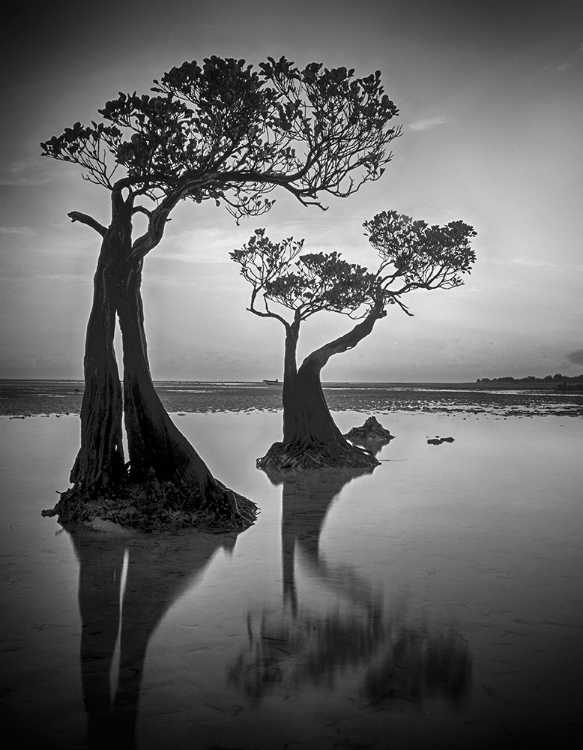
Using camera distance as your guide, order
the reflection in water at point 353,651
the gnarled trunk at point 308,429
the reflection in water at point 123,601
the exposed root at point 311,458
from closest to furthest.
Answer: the reflection in water at point 123,601, the reflection in water at point 353,651, the exposed root at point 311,458, the gnarled trunk at point 308,429

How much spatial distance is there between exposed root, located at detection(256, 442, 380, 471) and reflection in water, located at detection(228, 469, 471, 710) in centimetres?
1216

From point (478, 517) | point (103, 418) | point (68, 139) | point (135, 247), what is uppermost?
point (68, 139)

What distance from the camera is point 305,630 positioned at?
6.75 metres

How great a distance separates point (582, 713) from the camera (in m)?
4.96

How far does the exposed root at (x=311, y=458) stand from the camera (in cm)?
2114

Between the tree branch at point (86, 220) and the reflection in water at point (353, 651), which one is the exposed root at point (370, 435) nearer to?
the tree branch at point (86, 220)

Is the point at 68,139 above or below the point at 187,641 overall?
above

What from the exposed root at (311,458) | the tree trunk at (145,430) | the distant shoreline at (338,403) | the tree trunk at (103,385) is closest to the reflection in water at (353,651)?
the tree trunk at (145,430)

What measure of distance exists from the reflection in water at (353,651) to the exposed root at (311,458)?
1216 centimetres

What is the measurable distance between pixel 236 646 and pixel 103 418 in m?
7.08

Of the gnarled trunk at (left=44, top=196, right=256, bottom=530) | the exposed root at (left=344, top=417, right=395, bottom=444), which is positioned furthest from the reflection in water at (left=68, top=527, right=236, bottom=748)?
the exposed root at (left=344, top=417, right=395, bottom=444)

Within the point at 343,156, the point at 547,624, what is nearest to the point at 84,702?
the point at 547,624

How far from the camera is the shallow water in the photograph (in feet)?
15.7

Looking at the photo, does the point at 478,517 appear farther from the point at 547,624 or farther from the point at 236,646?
the point at 236,646
